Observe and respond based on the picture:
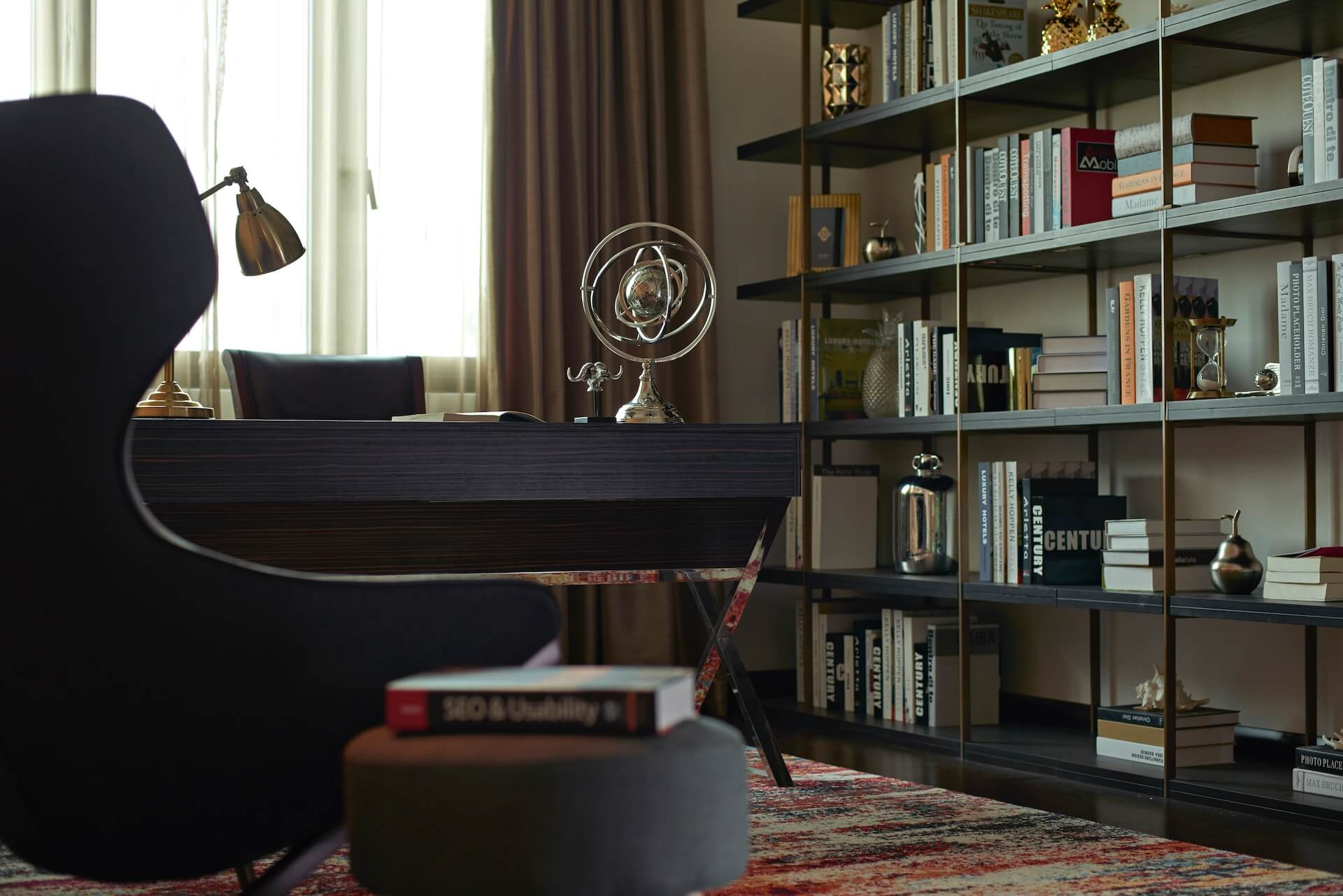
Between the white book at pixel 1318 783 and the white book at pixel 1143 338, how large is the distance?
805mm

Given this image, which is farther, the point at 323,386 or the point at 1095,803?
the point at 323,386

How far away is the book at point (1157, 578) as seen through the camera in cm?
314

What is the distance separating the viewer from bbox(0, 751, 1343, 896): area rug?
2.22 meters

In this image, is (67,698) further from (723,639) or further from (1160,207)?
(1160,207)

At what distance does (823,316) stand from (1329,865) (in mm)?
2289

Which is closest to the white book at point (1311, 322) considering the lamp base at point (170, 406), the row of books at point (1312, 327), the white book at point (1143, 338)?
the row of books at point (1312, 327)

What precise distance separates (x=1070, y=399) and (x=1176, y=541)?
1.47 ft

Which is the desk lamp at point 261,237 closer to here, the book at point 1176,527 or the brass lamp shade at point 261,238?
the brass lamp shade at point 261,238

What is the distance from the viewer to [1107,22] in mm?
3494

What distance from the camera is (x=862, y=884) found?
2.24 m

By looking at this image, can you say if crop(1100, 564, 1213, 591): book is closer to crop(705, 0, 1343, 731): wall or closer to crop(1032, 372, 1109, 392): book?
crop(705, 0, 1343, 731): wall

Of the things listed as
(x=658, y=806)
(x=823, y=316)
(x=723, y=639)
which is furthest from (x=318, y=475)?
(x=823, y=316)

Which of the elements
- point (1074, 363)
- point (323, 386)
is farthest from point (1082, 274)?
point (323, 386)

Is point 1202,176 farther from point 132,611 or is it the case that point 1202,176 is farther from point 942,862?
point 132,611
